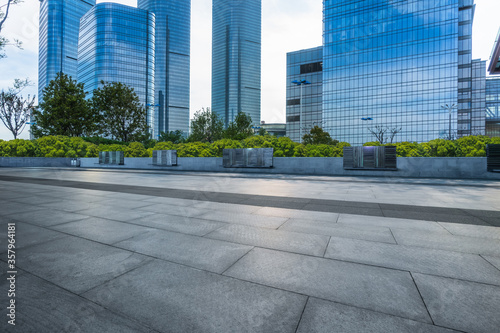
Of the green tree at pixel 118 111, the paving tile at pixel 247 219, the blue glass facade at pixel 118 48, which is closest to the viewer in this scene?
the paving tile at pixel 247 219

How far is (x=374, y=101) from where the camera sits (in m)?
82.4

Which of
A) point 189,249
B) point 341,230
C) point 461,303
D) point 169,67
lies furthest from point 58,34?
point 461,303

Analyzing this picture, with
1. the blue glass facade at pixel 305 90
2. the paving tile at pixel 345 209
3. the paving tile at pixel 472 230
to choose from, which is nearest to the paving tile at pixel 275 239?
the paving tile at pixel 345 209

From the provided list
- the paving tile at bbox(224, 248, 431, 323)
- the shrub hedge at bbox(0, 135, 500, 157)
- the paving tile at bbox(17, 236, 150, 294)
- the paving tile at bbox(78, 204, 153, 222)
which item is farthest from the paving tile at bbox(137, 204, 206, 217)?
the shrub hedge at bbox(0, 135, 500, 157)

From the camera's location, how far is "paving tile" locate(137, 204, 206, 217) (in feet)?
20.4

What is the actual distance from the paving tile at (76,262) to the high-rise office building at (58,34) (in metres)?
196

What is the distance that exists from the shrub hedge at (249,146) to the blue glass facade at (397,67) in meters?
60.3

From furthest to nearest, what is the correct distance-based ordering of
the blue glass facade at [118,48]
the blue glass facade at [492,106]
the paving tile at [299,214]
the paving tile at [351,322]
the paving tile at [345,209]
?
the blue glass facade at [118,48] < the blue glass facade at [492,106] < the paving tile at [345,209] < the paving tile at [299,214] < the paving tile at [351,322]

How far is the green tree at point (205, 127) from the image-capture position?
182 feet

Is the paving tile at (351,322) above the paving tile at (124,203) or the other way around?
the other way around

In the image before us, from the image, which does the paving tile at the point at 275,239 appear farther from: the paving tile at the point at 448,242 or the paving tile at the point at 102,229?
the paving tile at the point at 102,229

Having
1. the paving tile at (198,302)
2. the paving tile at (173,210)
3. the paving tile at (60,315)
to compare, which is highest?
the paving tile at (173,210)

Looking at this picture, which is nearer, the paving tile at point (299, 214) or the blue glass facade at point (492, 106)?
the paving tile at point (299, 214)

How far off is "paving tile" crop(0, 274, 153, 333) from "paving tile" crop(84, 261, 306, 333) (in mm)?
89
